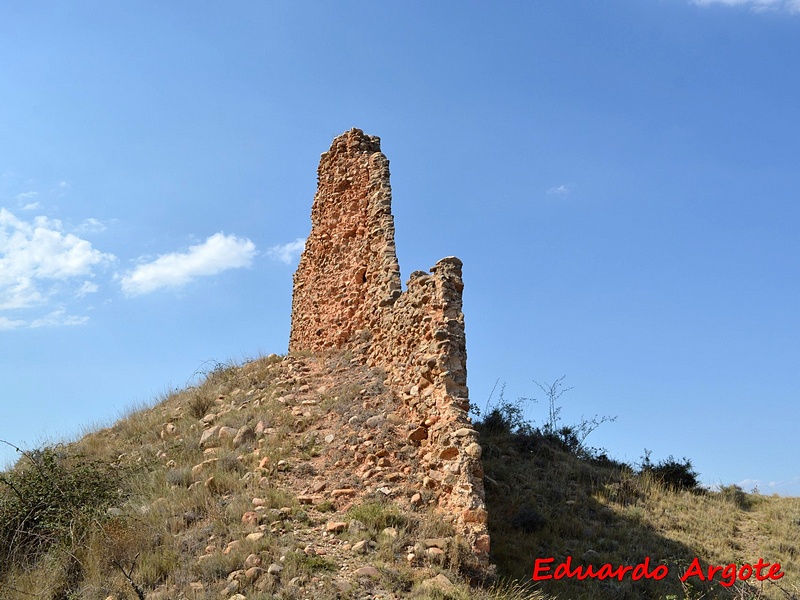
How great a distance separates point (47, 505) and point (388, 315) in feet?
18.0

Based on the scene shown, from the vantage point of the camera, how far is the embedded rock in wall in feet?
26.8

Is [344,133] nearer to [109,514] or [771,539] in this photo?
[109,514]

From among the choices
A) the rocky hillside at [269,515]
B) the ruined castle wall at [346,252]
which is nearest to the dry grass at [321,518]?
the rocky hillside at [269,515]

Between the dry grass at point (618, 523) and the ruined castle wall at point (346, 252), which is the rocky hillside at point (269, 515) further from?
the dry grass at point (618, 523)

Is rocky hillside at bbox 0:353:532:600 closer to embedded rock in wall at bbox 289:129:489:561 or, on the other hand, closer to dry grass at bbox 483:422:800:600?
embedded rock in wall at bbox 289:129:489:561

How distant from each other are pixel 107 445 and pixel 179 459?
2.76 meters

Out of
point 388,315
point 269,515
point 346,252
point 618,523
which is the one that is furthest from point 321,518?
point 618,523

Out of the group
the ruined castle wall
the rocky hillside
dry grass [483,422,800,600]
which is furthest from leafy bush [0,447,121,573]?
dry grass [483,422,800,600]

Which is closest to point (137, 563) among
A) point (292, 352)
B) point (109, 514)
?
point (109, 514)

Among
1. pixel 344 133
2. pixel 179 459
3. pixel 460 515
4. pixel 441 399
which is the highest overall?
pixel 344 133

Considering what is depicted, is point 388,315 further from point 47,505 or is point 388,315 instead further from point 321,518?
point 47,505

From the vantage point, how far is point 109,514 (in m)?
8.67

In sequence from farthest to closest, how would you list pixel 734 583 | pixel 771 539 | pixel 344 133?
pixel 344 133 → pixel 771 539 → pixel 734 583

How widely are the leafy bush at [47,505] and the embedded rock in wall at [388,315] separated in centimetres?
431
